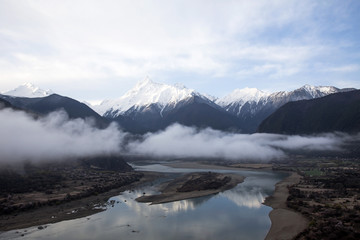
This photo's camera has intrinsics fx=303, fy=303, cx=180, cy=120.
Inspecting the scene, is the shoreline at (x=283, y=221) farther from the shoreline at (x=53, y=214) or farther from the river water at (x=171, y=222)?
the shoreline at (x=53, y=214)

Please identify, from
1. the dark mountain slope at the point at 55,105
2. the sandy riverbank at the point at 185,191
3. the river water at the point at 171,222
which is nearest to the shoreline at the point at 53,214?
the river water at the point at 171,222

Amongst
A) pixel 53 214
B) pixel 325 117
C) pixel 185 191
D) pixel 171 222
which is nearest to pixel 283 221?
pixel 171 222

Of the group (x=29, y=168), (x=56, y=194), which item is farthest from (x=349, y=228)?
(x=29, y=168)

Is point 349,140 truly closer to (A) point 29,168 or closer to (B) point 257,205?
(B) point 257,205

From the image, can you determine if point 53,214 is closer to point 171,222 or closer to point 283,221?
point 171,222

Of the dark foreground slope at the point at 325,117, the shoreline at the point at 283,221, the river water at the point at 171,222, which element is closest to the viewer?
the shoreline at the point at 283,221

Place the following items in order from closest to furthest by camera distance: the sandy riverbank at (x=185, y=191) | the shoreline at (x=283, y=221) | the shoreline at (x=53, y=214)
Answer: the shoreline at (x=283, y=221) → the shoreline at (x=53, y=214) → the sandy riverbank at (x=185, y=191)
